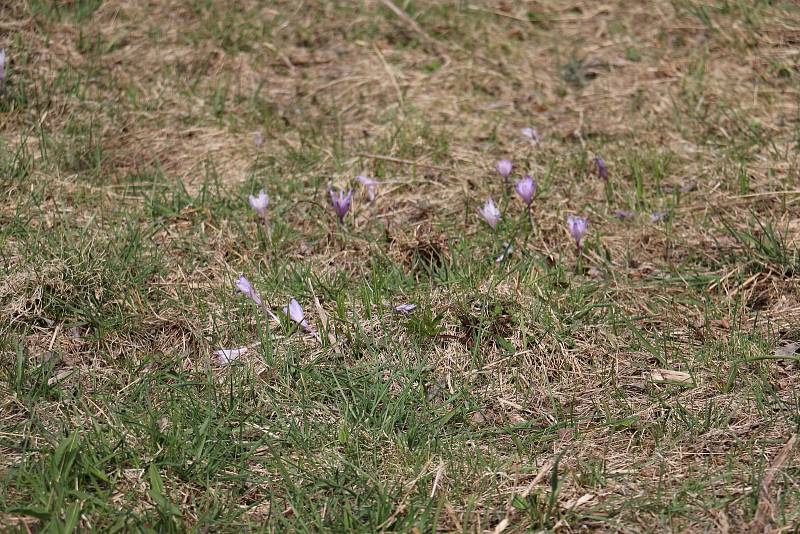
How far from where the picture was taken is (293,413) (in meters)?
2.62

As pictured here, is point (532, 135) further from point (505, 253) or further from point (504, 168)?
point (505, 253)

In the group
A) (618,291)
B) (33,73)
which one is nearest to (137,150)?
(33,73)

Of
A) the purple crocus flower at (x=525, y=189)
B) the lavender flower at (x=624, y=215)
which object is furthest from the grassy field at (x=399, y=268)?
the purple crocus flower at (x=525, y=189)

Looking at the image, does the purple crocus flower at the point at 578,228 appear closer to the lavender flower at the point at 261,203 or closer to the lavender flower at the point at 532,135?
the lavender flower at the point at 532,135

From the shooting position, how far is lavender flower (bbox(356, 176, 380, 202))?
3.67 metres

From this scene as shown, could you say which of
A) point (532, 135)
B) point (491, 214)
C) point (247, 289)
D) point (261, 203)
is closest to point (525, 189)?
point (491, 214)

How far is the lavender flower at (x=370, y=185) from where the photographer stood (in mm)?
3671

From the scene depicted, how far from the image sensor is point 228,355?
111 inches

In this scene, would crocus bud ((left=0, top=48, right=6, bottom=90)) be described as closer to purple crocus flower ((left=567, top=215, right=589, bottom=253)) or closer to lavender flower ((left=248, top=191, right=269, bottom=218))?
lavender flower ((left=248, top=191, right=269, bottom=218))

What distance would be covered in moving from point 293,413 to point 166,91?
231 cm

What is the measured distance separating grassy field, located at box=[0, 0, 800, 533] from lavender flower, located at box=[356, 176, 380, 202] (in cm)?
3

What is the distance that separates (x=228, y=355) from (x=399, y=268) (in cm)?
71

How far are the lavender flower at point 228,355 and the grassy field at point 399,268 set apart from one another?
2cm

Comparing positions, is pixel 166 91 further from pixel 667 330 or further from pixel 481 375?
pixel 667 330
